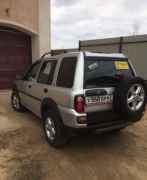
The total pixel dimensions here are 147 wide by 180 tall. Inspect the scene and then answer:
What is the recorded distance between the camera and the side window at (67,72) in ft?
11.3

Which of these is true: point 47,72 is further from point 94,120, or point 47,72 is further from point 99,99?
point 94,120

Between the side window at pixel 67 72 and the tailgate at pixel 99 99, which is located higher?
the side window at pixel 67 72

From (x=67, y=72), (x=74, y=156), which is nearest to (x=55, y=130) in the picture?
(x=74, y=156)

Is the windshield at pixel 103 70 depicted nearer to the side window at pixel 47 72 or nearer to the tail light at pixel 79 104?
the tail light at pixel 79 104

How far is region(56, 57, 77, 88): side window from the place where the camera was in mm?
3439

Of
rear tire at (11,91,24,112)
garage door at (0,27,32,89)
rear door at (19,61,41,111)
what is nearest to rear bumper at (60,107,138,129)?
rear door at (19,61,41,111)

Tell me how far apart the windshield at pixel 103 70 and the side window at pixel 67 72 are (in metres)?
0.24

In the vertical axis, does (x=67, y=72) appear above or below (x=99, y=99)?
above

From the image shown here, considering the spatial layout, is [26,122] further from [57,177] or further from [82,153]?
[57,177]

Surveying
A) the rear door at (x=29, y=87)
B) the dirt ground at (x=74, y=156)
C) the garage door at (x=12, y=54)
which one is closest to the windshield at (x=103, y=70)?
the dirt ground at (x=74, y=156)

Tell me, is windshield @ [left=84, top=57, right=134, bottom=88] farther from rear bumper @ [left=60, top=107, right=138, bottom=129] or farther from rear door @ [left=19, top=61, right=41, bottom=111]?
rear door @ [left=19, top=61, right=41, bottom=111]

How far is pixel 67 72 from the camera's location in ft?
11.8

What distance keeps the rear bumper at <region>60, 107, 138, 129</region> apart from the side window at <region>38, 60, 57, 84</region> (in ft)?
3.05

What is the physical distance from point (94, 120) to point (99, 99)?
1.23 feet
